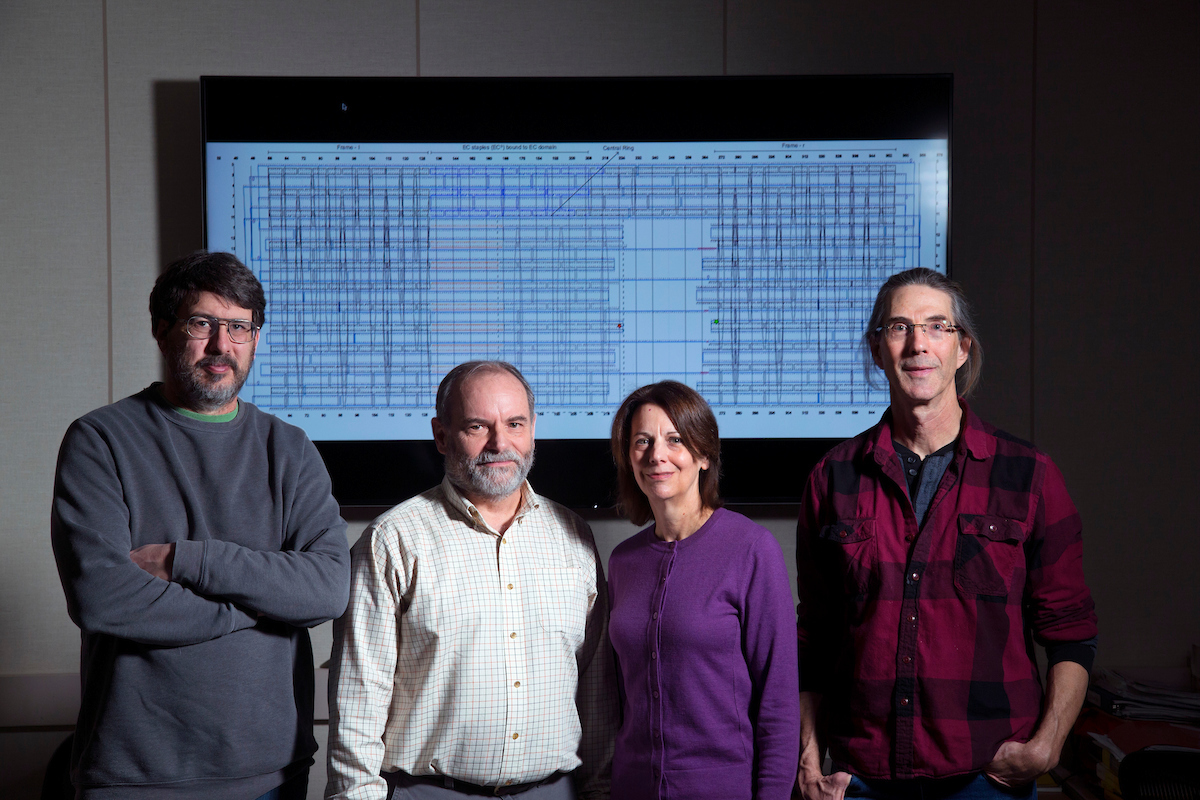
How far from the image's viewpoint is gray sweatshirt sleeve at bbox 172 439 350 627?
54.0 inches

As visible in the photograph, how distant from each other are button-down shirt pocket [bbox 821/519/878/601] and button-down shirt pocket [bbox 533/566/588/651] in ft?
1.78

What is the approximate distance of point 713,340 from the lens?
2.46 m

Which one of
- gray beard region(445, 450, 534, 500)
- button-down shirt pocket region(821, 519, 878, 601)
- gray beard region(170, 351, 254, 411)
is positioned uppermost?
gray beard region(170, 351, 254, 411)

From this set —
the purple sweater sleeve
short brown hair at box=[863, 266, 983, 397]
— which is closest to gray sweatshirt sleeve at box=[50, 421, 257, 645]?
the purple sweater sleeve

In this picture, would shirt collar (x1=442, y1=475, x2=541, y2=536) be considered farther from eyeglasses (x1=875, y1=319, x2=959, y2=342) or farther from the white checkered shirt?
eyeglasses (x1=875, y1=319, x2=959, y2=342)

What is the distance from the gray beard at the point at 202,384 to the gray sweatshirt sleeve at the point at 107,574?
0.56 ft

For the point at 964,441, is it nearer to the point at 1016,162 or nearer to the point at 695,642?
the point at 695,642

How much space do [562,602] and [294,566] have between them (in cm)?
54

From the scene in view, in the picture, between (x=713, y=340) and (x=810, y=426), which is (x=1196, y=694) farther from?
(x=713, y=340)

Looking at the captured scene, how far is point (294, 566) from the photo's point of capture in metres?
1.45

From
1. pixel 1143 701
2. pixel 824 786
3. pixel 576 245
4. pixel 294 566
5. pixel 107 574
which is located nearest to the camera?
pixel 107 574

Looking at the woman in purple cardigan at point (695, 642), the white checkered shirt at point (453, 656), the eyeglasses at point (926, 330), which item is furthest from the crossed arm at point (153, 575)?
the eyeglasses at point (926, 330)

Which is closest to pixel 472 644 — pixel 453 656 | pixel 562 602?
pixel 453 656

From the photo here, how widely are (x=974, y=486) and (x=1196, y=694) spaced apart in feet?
4.76
